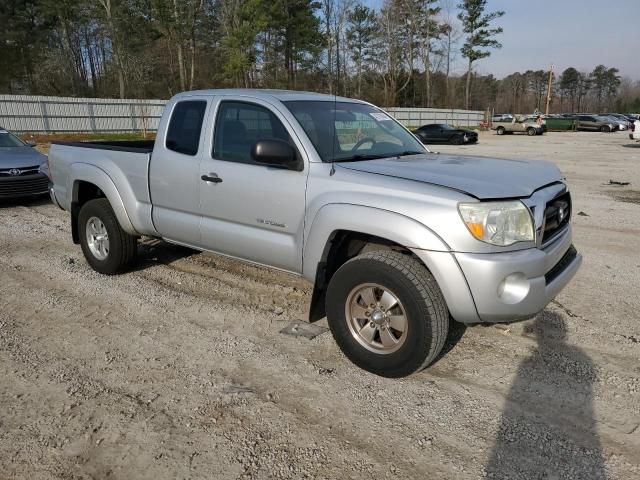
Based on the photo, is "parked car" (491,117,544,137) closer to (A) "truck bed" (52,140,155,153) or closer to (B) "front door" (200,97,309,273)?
(A) "truck bed" (52,140,155,153)

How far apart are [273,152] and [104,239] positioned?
2787 millimetres

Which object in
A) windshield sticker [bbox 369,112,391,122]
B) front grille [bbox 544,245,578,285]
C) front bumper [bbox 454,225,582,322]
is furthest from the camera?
windshield sticker [bbox 369,112,391,122]

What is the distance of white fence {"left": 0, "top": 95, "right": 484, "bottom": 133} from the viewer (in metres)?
27.0

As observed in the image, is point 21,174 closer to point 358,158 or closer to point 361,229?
point 358,158

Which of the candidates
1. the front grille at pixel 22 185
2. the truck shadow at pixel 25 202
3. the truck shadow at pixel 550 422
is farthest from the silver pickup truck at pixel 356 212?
the truck shadow at pixel 25 202

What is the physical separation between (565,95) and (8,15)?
107 metres

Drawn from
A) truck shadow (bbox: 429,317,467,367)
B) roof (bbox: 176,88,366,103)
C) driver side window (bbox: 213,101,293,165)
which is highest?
roof (bbox: 176,88,366,103)

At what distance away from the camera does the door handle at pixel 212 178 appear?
404cm

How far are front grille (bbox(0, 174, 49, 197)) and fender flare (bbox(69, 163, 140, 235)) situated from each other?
4.55 meters

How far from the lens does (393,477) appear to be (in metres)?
2.45

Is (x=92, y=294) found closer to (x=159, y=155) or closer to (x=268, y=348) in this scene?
(x=159, y=155)

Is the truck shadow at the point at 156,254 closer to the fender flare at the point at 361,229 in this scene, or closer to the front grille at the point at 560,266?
the fender flare at the point at 361,229

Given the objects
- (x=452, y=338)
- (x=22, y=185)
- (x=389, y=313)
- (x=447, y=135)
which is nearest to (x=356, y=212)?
(x=389, y=313)

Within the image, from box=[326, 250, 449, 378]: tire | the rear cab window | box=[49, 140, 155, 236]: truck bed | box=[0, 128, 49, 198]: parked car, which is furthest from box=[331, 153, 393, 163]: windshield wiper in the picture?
box=[0, 128, 49, 198]: parked car
